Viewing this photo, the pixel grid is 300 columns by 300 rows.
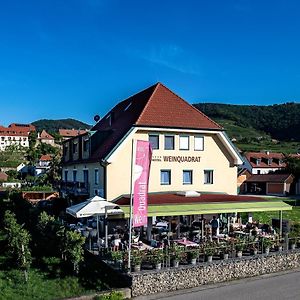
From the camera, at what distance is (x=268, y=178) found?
256ft

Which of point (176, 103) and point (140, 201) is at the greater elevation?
point (176, 103)

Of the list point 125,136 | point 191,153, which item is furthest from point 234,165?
point 125,136

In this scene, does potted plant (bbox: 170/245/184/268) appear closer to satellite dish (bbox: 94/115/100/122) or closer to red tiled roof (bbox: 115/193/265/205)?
red tiled roof (bbox: 115/193/265/205)

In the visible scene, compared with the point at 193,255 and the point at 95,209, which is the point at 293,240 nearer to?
the point at 193,255

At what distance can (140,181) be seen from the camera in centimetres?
2000

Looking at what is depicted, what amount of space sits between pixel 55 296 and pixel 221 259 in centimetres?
839

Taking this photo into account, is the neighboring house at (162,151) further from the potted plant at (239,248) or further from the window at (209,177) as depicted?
the potted plant at (239,248)

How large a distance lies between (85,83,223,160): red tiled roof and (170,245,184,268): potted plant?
1011 cm

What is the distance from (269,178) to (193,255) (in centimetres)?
6162

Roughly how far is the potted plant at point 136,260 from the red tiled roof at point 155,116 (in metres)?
10.1

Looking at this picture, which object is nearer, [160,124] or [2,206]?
[160,124]

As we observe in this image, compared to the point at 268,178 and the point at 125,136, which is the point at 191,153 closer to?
the point at 125,136

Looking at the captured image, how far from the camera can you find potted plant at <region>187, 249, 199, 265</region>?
19609mm

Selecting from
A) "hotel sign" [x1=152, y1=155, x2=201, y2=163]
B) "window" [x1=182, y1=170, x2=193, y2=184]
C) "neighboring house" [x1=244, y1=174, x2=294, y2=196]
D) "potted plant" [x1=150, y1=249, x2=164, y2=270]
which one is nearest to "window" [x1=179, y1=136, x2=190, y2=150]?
"hotel sign" [x1=152, y1=155, x2=201, y2=163]
